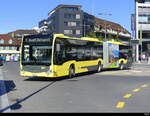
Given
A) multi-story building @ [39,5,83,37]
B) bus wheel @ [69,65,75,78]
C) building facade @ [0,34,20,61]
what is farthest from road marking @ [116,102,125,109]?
building facade @ [0,34,20,61]

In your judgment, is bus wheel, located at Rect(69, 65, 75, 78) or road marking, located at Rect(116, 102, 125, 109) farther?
bus wheel, located at Rect(69, 65, 75, 78)

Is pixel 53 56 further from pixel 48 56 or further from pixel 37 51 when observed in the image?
pixel 37 51

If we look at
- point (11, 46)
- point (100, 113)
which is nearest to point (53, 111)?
point (100, 113)

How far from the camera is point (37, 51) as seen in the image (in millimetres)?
16484

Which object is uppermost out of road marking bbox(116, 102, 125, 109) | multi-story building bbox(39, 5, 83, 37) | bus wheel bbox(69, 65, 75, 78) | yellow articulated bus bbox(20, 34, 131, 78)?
multi-story building bbox(39, 5, 83, 37)

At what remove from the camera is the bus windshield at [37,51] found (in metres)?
16.2

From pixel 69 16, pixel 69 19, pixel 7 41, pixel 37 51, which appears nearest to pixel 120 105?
pixel 37 51

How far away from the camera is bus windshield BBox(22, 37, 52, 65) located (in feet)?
53.0

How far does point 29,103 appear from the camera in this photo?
8.96 metres

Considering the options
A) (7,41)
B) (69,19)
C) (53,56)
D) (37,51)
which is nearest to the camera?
(53,56)

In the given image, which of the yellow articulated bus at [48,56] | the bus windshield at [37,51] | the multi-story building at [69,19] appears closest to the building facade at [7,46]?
the multi-story building at [69,19]

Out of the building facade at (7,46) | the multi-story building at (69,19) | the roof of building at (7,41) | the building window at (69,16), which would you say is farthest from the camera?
the roof of building at (7,41)

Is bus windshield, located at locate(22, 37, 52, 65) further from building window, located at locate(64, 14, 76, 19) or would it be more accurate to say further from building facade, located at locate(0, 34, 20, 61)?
building facade, located at locate(0, 34, 20, 61)

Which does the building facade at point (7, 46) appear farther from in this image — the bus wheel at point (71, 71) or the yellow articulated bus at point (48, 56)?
the yellow articulated bus at point (48, 56)
